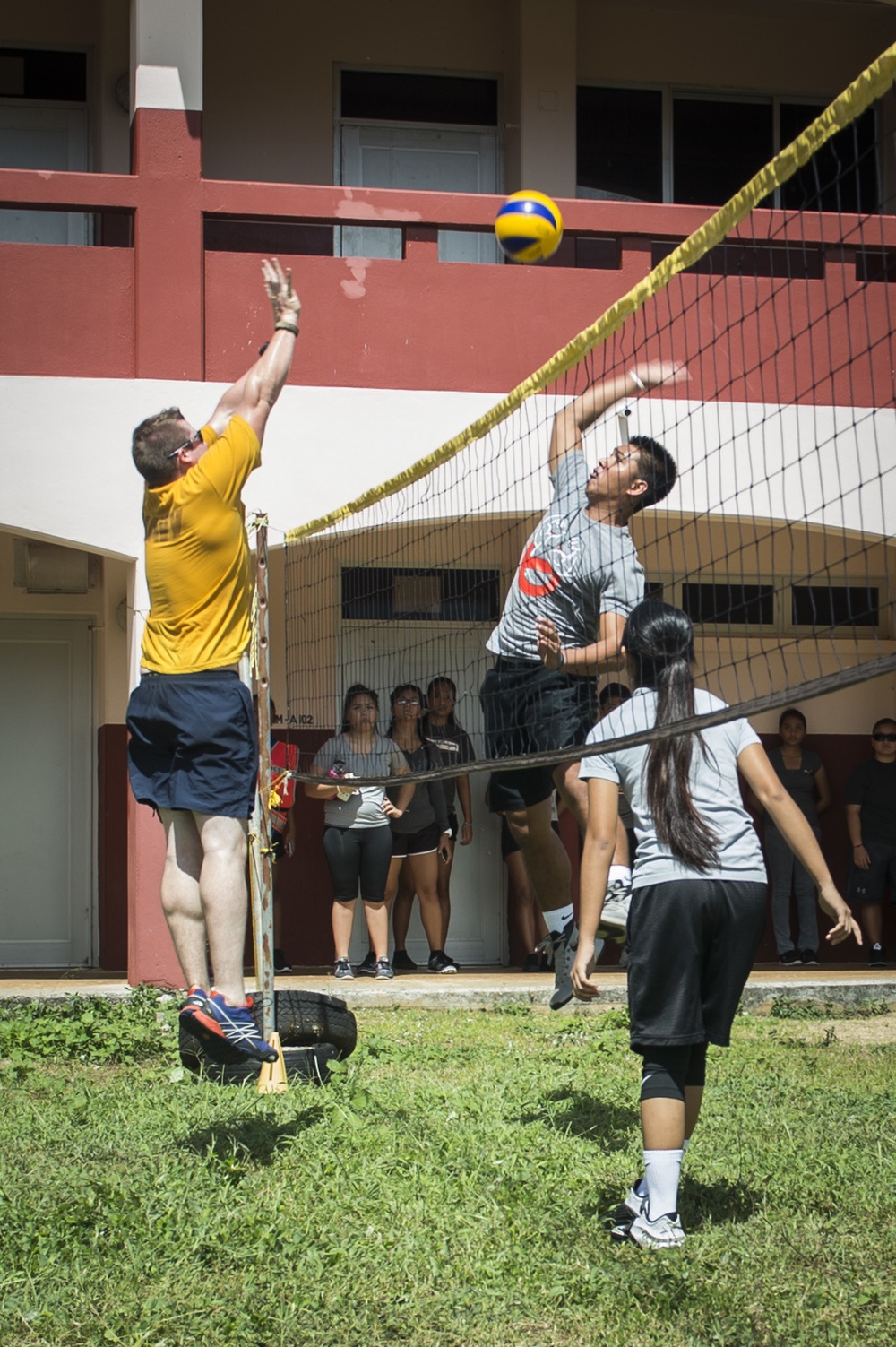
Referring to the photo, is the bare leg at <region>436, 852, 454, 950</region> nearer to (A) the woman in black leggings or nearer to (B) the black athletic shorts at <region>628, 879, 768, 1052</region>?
(A) the woman in black leggings

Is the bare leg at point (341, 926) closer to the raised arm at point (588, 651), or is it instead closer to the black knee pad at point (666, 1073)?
the raised arm at point (588, 651)

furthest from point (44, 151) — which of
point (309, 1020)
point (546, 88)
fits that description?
point (309, 1020)

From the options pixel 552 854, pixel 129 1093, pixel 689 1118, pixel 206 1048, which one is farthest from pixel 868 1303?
pixel 129 1093

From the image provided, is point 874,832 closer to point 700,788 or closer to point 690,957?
point 700,788

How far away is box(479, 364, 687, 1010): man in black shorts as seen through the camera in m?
5.61

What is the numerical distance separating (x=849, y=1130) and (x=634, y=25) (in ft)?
32.4

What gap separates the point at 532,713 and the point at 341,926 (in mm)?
4697

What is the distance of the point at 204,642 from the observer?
518 centimetres

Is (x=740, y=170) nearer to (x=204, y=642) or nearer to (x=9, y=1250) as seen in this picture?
(x=204, y=642)

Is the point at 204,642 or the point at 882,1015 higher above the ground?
the point at 204,642

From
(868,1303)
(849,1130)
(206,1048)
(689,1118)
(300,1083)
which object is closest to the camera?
(868,1303)

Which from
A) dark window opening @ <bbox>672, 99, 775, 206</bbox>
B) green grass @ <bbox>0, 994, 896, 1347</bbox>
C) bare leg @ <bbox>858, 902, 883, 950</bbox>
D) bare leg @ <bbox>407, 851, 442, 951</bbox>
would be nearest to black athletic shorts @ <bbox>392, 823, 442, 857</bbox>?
bare leg @ <bbox>407, 851, 442, 951</bbox>

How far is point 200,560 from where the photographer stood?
17.2 ft

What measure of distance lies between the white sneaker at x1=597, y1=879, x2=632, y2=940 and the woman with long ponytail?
4.03 feet
